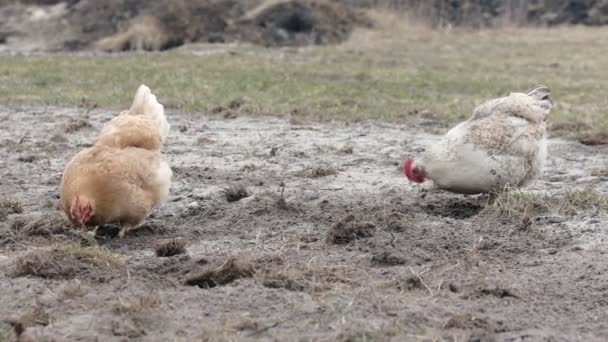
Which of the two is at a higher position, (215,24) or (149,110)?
(149,110)

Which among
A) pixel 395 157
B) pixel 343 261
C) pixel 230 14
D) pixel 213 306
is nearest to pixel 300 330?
pixel 213 306

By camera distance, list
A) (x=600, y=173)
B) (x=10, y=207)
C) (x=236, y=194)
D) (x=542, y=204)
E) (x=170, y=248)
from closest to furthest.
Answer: (x=170, y=248) → (x=542, y=204) → (x=10, y=207) → (x=236, y=194) → (x=600, y=173)

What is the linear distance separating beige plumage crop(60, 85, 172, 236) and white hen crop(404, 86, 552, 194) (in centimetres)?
168

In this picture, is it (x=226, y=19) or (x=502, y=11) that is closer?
(x=226, y=19)

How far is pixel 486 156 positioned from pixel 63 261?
2.83 metres

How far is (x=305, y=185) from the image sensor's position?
7633mm

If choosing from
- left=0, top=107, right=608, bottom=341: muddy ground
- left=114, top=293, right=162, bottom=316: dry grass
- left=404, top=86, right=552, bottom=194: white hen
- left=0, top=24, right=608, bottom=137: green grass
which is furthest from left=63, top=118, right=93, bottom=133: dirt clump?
left=114, top=293, right=162, bottom=316: dry grass

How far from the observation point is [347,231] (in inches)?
225

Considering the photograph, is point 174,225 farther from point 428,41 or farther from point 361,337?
point 428,41

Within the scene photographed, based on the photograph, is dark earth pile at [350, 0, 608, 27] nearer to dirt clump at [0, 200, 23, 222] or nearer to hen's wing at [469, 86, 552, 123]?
hen's wing at [469, 86, 552, 123]

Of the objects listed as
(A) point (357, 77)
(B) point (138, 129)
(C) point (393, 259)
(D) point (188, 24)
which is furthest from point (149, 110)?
(D) point (188, 24)

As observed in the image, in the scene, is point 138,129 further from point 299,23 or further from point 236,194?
point 299,23

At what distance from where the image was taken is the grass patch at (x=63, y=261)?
4.87m

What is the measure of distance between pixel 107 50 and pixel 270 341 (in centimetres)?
2251
